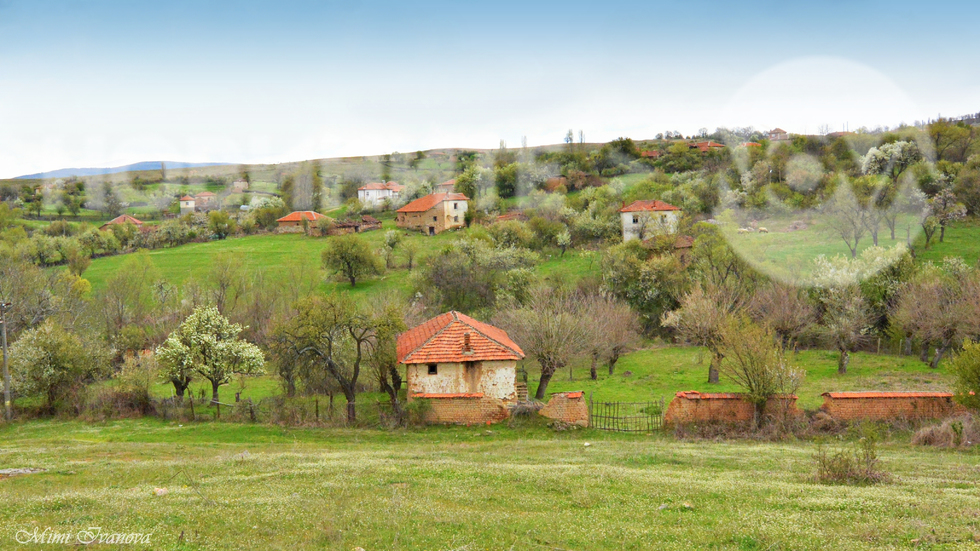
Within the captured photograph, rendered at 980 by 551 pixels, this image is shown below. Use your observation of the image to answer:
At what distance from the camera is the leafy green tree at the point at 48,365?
3120 cm

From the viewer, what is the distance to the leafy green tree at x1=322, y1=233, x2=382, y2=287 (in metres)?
62.5

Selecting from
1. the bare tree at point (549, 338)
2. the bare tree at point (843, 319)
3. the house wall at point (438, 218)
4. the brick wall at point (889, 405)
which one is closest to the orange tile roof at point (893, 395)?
the brick wall at point (889, 405)

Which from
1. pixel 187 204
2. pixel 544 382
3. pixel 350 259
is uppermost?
pixel 187 204

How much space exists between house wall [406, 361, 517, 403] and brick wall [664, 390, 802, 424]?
7397mm

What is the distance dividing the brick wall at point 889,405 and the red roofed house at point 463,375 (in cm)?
1286

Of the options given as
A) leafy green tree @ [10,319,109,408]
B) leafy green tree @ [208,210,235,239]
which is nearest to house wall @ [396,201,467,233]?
leafy green tree @ [208,210,235,239]

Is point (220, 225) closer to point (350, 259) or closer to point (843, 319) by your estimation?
point (350, 259)

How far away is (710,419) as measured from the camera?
79.3ft

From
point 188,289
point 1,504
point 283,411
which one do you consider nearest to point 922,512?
point 1,504

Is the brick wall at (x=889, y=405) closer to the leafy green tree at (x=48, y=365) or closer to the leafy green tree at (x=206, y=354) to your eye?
the leafy green tree at (x=206, y=354)

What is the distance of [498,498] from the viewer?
13.5 metres

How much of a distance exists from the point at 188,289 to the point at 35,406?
1012 inches

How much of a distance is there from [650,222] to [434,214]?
30.4 metres

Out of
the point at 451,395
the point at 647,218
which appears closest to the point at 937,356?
the point at 451,395
